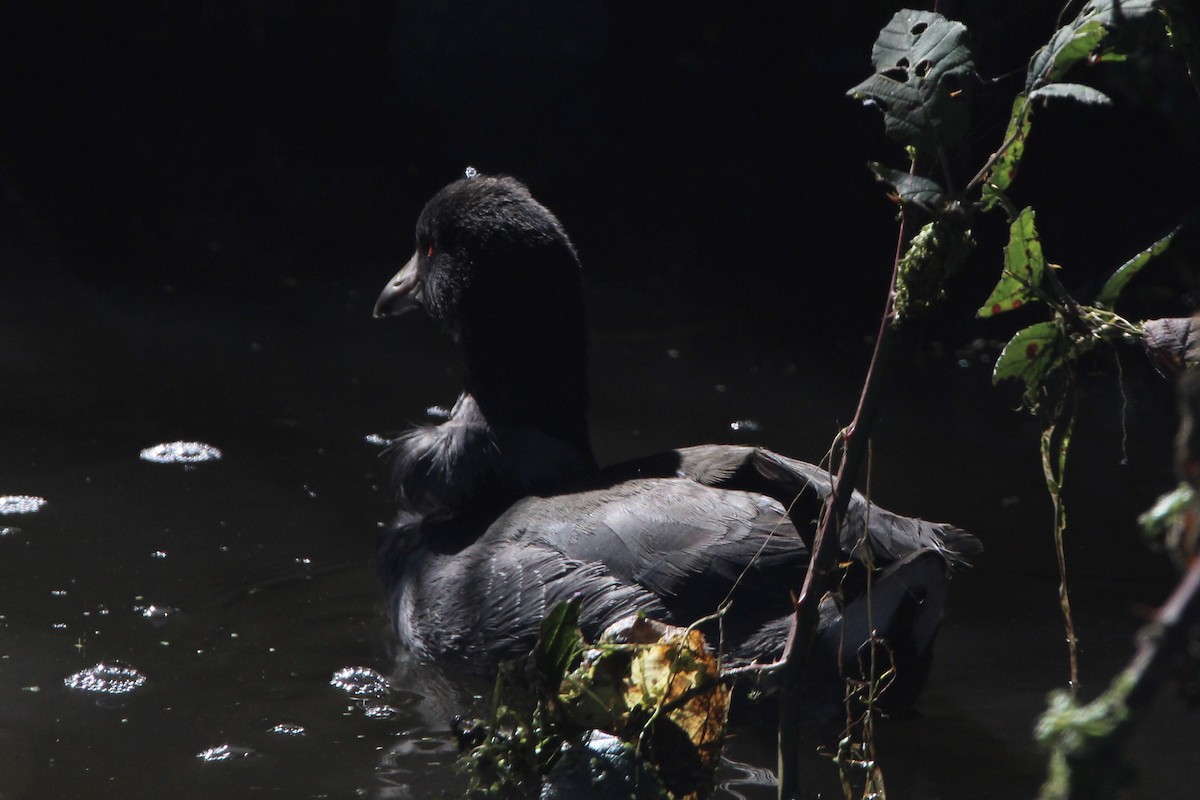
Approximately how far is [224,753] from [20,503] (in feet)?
5.17

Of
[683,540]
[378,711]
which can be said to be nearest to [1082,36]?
[683,540]

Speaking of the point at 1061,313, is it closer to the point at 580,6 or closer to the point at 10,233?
the point at 10,233

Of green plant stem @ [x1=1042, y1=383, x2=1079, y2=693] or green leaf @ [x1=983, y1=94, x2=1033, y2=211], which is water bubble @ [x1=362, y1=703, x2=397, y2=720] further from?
green leaf @ [x1=983, y1=94, x2=1033, y2=211]

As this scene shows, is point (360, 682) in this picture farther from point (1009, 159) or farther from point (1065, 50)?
point (1065, 50)

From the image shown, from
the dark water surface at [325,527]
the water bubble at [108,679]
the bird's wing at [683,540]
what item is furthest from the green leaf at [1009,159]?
the water bubble at [108,679]

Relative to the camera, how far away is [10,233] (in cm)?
671

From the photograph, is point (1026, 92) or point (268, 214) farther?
point (268, 214)

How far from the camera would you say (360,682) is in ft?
11.4

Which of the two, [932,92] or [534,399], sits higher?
[932,92]

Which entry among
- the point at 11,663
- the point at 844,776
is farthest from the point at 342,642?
the point at 844,776

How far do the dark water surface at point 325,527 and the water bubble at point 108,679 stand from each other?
0.14ft

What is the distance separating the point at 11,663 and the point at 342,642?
83cm

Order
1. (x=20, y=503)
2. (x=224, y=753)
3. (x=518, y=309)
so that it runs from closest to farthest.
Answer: (x=224, y=753), (x=518, y=309), (x=20, y=503)

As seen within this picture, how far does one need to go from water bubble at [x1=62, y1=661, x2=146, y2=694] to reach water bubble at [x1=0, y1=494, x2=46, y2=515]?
3.20 ft
